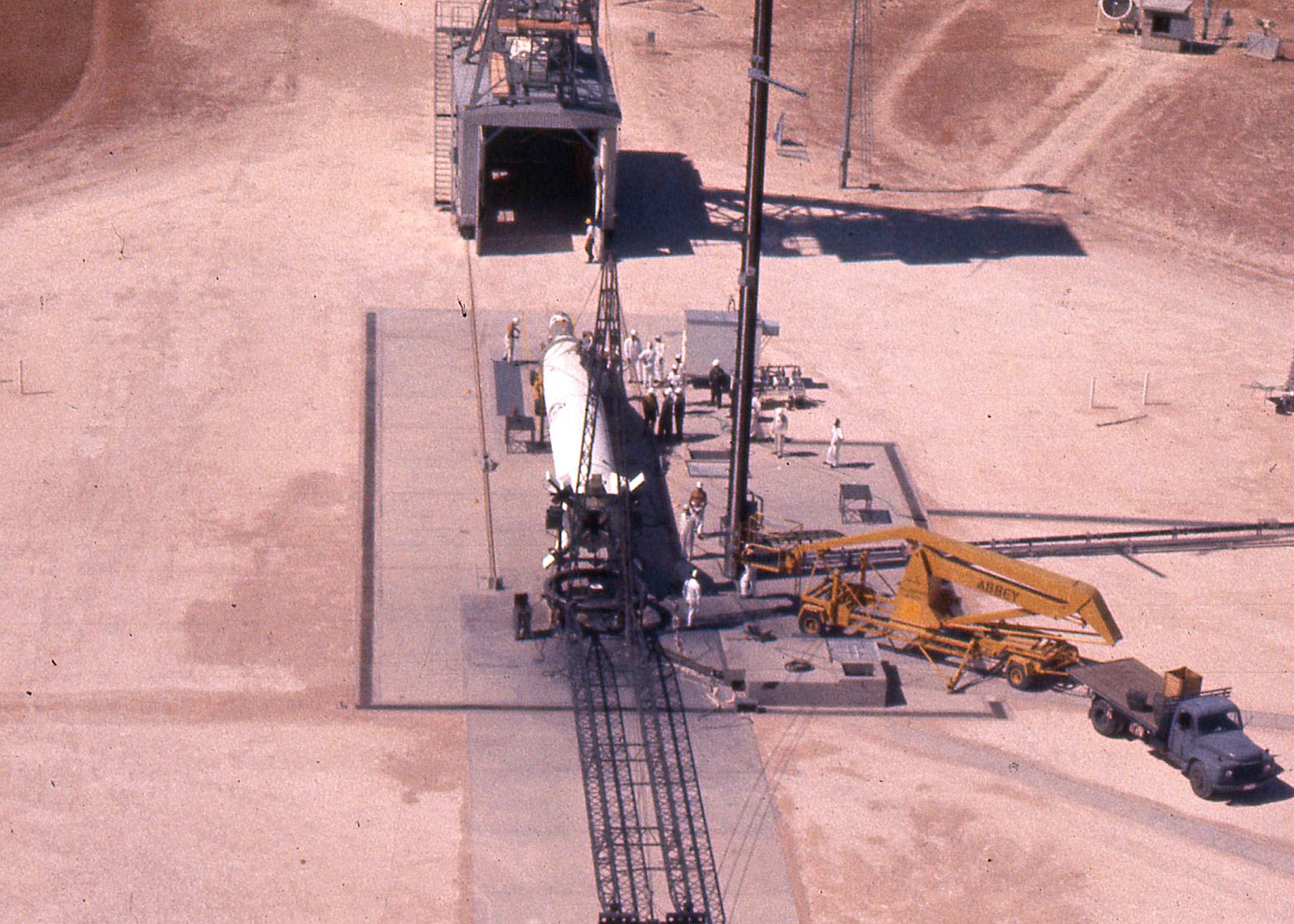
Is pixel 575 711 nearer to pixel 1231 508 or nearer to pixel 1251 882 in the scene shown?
pixel 1251 882

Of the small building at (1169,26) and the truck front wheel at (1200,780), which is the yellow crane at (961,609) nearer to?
the truck front wheel at (1200,780)

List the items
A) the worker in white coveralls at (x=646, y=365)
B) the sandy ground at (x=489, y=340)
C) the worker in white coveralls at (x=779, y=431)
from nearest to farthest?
the sandy ground at (x=489, y=340)
the worker in white coveralls at (x=779, y=431)
the worker in white coveralls at (x=646, y=365)

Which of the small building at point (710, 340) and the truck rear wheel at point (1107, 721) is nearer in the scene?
the truck rear wheel at point (1107, 721)

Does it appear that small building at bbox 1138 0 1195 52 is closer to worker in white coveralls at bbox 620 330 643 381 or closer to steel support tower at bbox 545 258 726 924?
worker in white coveralls at bbox 620 330 643 381

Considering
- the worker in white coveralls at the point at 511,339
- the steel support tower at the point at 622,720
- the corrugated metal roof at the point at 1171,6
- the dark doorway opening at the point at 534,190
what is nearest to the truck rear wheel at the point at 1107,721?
the steel support tower at the point at 622,720

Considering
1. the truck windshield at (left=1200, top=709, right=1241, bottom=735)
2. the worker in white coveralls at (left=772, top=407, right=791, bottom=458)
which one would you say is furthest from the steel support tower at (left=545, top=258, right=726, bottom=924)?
the truck windshield at (left=1200, top=709, right=1241, bottom=735)

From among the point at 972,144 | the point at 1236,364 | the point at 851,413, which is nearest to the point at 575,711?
the point at 851,413

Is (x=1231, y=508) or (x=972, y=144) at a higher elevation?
(x=972, y=144)
